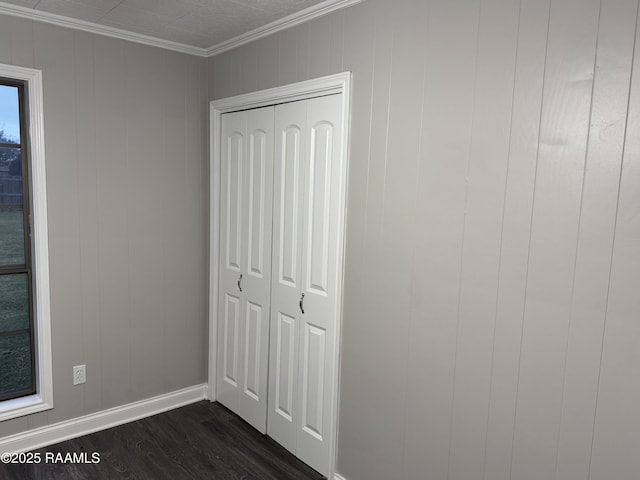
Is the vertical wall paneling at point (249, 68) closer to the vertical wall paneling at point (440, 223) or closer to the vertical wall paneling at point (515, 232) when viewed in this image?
the vertical wall paneling at point (440, 223)

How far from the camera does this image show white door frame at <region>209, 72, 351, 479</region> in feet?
7.76

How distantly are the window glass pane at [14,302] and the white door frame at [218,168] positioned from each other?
3.76 ft

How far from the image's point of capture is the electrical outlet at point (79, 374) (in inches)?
116

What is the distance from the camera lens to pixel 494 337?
1.79 metres

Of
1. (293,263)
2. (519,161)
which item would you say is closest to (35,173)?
(293,263)

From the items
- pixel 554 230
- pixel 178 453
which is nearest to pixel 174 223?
pixel 178 453

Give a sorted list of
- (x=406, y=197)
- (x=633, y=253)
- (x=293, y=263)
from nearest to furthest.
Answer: (x=633, y=253) → (x=406, y=197) → (x=293, y=263)

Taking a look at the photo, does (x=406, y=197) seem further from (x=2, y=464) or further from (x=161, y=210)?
(x=2, y=464)

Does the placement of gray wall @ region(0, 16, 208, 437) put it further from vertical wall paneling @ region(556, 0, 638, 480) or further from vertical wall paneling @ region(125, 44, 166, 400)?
vertical wall paneling @ region(556, 0, 638, 480)

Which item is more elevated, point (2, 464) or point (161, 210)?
point (161, 210)

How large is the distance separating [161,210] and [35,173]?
777 millimetres

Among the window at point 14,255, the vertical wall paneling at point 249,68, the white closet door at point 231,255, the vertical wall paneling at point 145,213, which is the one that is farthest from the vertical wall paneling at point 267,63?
the window at point 14,255

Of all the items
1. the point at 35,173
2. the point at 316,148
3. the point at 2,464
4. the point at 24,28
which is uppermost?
the point at 24,28

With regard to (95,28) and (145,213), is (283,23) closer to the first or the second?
(95,28)
